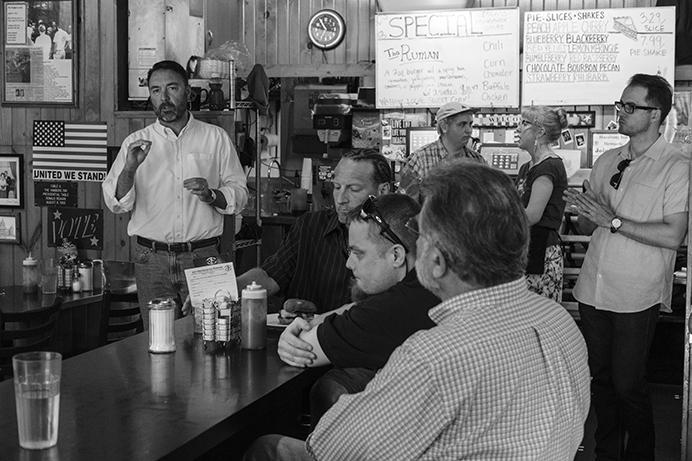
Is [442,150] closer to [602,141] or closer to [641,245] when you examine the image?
[641,245]

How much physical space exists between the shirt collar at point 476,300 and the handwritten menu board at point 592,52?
5858 millimetres

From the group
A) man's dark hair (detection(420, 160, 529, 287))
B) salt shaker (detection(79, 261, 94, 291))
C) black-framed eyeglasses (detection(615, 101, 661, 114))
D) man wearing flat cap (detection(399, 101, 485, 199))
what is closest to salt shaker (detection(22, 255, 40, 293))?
salt shaker (detection(79, 261, 94, 291))

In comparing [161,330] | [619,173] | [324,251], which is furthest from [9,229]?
[619,173]

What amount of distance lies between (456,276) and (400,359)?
0.22 meters

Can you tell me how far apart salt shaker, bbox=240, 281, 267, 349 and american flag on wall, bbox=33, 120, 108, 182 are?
3.59 metres

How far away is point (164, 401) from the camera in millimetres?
2465

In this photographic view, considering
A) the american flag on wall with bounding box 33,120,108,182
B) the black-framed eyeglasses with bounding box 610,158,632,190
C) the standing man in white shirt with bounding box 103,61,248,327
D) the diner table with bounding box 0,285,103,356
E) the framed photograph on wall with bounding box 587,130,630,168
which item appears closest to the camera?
the black-framed eyeglasses with bounding box 610,158,632,190

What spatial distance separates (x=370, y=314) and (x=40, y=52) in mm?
4763

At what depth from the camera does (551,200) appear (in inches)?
235

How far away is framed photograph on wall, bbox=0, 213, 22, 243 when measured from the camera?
22.0 ft

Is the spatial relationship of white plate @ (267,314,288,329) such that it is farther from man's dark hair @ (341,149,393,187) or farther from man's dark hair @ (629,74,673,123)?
man's dark hair @ (629,74,673,123)

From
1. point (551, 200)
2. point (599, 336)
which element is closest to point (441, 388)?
point (599, 336)

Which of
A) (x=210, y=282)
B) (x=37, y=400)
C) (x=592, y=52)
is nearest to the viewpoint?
(x=37, y=400)

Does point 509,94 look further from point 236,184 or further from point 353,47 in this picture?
point 236,184
